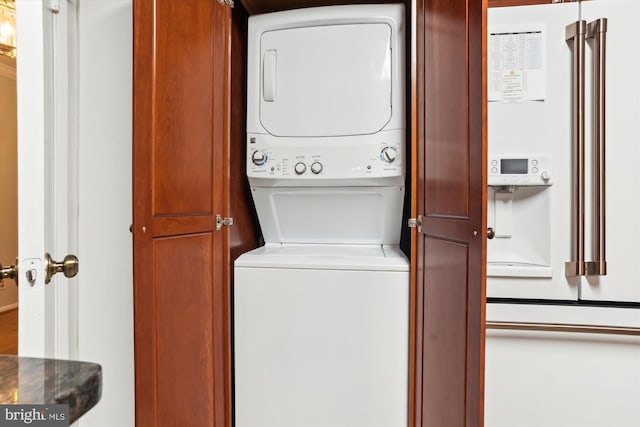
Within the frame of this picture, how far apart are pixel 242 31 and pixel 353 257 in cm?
127

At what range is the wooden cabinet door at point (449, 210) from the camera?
98cm

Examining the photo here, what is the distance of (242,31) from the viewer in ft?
6.16

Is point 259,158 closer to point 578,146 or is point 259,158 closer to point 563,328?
point 578,146

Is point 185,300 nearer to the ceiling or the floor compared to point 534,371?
nearer to the ceiling

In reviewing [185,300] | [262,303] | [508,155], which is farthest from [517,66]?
[185,300]

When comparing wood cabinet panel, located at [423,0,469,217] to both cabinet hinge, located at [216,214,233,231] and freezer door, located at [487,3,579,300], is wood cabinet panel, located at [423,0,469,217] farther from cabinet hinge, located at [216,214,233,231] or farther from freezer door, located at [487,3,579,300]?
cabinet hinge, located at [216,214,233,231]

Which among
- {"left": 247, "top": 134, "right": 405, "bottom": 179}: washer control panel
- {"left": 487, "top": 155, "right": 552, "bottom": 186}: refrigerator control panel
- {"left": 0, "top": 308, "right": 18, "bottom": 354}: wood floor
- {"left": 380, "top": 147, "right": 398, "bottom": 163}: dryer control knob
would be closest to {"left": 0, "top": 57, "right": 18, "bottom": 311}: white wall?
{"left": 0, "top": 308, "right": 18, "bottom": 354}: wood floor

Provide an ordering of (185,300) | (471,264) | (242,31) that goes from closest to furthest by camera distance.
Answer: (471,264) < (185,300) < (242,31)

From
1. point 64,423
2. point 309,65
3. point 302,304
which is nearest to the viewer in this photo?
point 64,423

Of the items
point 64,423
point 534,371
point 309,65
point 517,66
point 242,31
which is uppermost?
point 242,31

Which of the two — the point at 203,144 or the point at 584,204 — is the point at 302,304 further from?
the point at 584,204

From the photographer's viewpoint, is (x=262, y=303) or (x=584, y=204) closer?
(x=584, y=204)

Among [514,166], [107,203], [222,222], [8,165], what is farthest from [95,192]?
[514,166]

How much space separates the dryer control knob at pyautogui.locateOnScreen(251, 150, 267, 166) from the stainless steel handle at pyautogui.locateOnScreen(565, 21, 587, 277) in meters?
1.27
